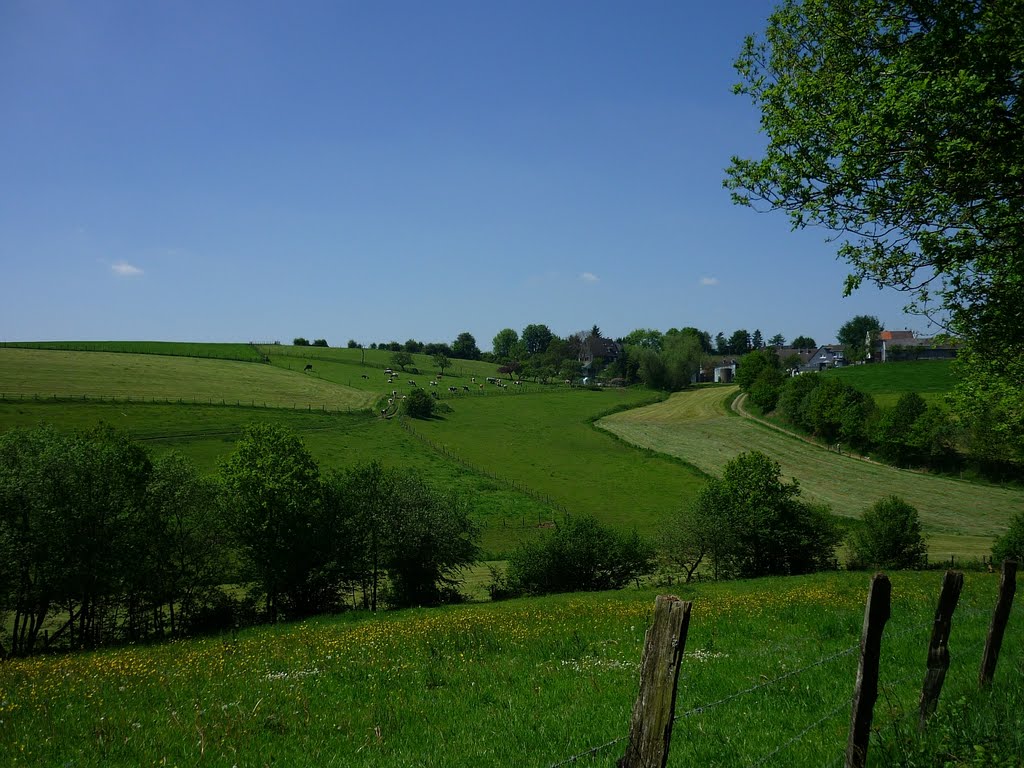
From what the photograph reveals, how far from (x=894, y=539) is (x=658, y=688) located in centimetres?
5226

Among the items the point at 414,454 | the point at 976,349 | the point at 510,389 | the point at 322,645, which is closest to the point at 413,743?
the point at 322,645

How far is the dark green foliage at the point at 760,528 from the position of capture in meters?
50.2

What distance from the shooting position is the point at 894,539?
48.4 metres

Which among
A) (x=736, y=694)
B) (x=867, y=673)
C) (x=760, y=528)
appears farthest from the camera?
(x=760, y=528)

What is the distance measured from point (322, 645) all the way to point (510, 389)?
131797mm

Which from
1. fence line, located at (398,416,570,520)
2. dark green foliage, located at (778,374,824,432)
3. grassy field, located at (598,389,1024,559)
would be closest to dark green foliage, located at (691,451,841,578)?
grassy field, located at (598,389,1024,559)

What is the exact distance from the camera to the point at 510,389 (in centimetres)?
14988

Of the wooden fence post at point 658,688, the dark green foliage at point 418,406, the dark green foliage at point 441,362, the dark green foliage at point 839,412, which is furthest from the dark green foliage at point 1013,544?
the dark green foliage at point 441,362

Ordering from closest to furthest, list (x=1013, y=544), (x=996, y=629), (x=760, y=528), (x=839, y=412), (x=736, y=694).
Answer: (x=996, y=629)
(x=736, y=694)
(x=1013, y=544)
(x=760, y=528)
(x=839, y=412)

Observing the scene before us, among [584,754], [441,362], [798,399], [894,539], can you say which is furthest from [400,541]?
[441,362]

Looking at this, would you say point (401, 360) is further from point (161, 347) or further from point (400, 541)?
point (400, 541)

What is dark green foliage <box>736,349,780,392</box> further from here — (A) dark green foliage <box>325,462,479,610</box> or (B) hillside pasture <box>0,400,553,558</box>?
(A) dark green foliage <box>325,462,479,610</box>

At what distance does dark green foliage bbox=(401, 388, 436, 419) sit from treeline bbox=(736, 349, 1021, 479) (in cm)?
5893

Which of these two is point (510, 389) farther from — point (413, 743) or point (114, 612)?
point (413, 743)
